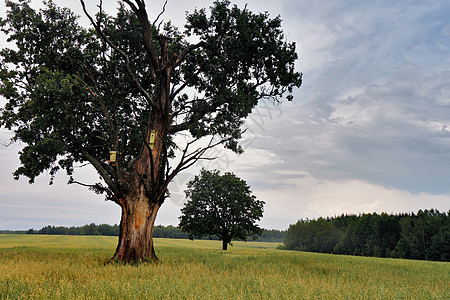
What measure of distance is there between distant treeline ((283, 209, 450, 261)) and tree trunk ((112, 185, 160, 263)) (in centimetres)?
6576

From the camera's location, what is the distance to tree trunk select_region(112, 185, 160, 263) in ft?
46.5

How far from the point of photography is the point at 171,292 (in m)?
6.87

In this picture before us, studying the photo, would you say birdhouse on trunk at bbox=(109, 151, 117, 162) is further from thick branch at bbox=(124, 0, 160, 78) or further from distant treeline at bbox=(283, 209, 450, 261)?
distant treeline at bbox=(283, 209, 450, 261)

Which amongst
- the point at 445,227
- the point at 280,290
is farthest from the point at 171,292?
the point at 445,227

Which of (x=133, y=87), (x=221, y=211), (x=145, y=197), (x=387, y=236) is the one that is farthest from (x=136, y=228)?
(x=387, y=236)

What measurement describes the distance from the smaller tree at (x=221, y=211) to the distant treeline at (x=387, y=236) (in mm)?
45906

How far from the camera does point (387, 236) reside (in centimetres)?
7512

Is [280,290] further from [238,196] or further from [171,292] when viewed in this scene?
[238,196]

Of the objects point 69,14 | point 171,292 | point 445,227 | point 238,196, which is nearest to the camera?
point 171,292

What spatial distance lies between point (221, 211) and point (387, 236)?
2283 inches

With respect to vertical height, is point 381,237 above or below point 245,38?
below

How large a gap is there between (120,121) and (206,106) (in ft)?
22.1

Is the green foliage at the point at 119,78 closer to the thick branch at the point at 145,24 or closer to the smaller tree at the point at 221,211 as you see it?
the thick branch at the point at 145,24

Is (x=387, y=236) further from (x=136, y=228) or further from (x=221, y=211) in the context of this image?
(x=136, y=228)
